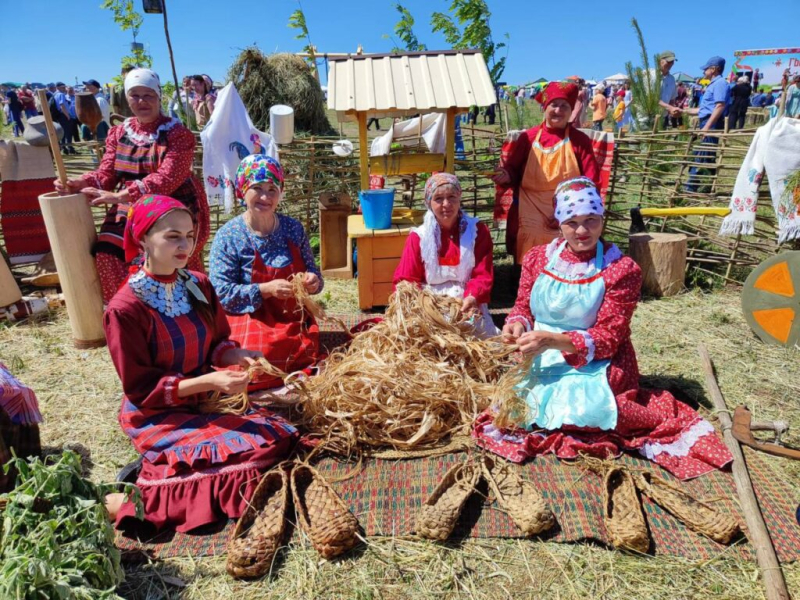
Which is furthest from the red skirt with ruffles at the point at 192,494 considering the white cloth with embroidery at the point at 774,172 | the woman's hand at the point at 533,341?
the white cloth with embroidery at the point at 774,172

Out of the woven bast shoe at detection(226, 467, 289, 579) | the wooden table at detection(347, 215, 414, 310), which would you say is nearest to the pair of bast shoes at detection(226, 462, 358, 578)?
the woven bast shoe at detection(226, 467, 289, 579)

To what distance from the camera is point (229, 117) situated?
5633mm

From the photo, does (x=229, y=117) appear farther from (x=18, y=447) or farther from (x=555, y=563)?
(x=555, y=563)

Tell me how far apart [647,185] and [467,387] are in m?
4.68

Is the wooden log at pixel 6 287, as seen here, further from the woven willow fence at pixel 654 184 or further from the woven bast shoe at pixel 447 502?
the woven bast shoe at pixel 447 502

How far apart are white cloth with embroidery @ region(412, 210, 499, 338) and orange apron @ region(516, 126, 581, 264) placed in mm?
1292

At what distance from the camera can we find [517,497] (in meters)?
2.46

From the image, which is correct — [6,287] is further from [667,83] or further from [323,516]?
[667,83]

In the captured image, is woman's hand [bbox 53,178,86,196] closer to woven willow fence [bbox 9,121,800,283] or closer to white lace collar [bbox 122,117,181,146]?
white lace collar [bbox 122,117,181,146]

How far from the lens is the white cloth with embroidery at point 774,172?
4.55 meters

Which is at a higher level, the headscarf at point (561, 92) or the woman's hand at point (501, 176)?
the headscarf at point (561, 92)

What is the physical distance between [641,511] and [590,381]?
673mm

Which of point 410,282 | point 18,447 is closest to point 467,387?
point 410,282

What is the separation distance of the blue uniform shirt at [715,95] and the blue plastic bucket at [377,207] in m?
5.91
